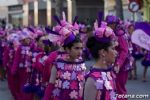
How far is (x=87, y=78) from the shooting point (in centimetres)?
508

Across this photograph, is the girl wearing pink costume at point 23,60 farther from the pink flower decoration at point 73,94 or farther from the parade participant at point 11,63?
the pink flower decoration at point 73,94

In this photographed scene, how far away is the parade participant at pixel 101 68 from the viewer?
5.03 m

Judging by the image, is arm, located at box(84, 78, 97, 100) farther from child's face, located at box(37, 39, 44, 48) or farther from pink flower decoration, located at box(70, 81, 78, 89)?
child's face, located at box(37, 39, 44, 48)

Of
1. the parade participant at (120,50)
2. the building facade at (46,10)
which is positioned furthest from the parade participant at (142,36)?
the building facade at (46,10)

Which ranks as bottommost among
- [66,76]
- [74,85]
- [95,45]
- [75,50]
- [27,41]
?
[74,85]

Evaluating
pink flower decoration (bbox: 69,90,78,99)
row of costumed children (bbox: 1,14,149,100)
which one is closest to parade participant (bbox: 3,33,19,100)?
row of costumed children (bbox: 1,14,149,100)

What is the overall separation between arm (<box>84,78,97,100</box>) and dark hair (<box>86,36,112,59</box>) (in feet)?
0.81

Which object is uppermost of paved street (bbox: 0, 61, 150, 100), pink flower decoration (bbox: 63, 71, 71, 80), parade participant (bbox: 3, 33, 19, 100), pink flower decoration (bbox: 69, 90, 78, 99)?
pink flower decoration (bbox: 63, 71, 71, 80)

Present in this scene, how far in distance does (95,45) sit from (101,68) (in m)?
0.24

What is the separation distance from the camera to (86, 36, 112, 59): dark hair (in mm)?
5043

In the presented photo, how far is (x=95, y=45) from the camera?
5062 millimetres

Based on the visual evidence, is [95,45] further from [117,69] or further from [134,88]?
[134,88]

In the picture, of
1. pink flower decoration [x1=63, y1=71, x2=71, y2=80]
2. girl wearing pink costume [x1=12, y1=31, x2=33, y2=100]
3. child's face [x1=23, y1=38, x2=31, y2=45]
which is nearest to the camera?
pink flower decoration [x1=63, y1=71, x2=71, y2=80]

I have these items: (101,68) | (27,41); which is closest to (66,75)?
(101,68)
